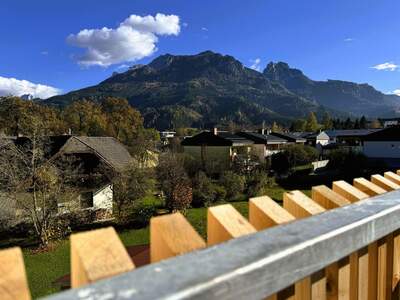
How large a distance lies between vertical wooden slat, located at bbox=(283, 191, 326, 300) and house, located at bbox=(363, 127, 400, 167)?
4404 cm

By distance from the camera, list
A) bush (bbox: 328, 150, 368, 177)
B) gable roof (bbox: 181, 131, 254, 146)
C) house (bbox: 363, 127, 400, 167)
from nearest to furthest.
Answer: bush (bbox: 328, 150, 368, 177) → house (bbox: 363, 127, 400, 167) → gable roof (bbox: 181, 131, 254, 146)

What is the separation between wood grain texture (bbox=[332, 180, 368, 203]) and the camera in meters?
1.80

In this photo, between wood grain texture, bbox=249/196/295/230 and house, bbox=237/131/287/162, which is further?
house, bbox=237/131/287/162

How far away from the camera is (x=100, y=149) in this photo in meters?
30.7

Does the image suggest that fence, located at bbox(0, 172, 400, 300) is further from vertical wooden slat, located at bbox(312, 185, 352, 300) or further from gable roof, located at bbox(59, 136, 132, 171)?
gable roof, located at bbox(59, 136, 132, 171)

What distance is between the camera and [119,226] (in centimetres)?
2250

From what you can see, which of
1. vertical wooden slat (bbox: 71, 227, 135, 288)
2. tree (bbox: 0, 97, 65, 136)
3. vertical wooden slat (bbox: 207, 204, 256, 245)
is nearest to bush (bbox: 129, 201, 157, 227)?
vertical wooden slat (bbox: 207, 204, 256, 245)

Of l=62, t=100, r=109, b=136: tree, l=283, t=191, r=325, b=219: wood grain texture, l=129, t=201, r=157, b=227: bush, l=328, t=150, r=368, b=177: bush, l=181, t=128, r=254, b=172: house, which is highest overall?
l=62, t=100, r=109, b=136: tree

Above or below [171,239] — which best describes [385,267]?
below

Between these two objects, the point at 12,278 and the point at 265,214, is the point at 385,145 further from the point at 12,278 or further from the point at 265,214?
the point at 12,278

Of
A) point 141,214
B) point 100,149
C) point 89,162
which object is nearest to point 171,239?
point 141,214

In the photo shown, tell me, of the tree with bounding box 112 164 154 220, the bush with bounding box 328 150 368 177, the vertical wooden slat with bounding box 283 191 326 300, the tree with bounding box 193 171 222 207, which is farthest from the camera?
the bush with bounding box 328 150 368 177

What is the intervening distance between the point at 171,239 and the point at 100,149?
3065cm

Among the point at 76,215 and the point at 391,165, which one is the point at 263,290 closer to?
the point at 76,215
